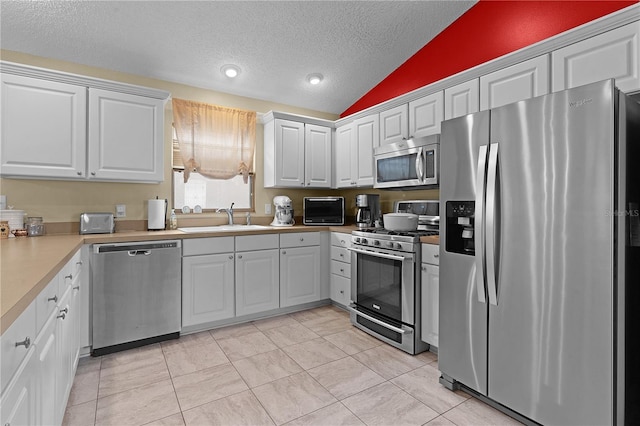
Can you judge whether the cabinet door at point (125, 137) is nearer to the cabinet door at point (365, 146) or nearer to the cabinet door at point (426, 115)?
the cabinet door at point (365, 146)

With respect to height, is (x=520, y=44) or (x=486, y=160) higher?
(x=520, y=44)

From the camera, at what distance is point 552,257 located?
167 cm

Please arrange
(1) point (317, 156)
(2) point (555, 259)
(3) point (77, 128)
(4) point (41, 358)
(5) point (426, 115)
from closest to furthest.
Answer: (4) point (41, 358) < (2) point (555, 259) < (3) point (77, 128) < (5) point (426, 115) < (1) point (317, 156)

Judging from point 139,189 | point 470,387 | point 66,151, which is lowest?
point 470,387

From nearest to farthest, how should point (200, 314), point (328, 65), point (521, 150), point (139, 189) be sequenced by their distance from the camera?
1. point (521, 150)
2. point (200, 314)
3. point (139, 189)
4. point (328, 65)

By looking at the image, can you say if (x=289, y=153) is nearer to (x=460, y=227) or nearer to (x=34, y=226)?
(x=460, y=227)

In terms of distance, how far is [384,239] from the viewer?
2.92m

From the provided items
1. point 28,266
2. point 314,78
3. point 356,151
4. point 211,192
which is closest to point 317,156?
point 356,151

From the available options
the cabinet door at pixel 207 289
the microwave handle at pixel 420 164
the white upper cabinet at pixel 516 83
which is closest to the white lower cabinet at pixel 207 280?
the cabinet door at pixel 207 289

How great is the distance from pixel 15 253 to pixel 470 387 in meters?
2.70

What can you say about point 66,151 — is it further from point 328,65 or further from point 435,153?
point 435,153

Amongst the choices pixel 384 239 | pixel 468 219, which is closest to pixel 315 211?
pixel 384 239

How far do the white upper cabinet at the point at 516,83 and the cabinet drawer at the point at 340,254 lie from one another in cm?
185

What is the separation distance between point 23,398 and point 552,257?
85.5 inches
